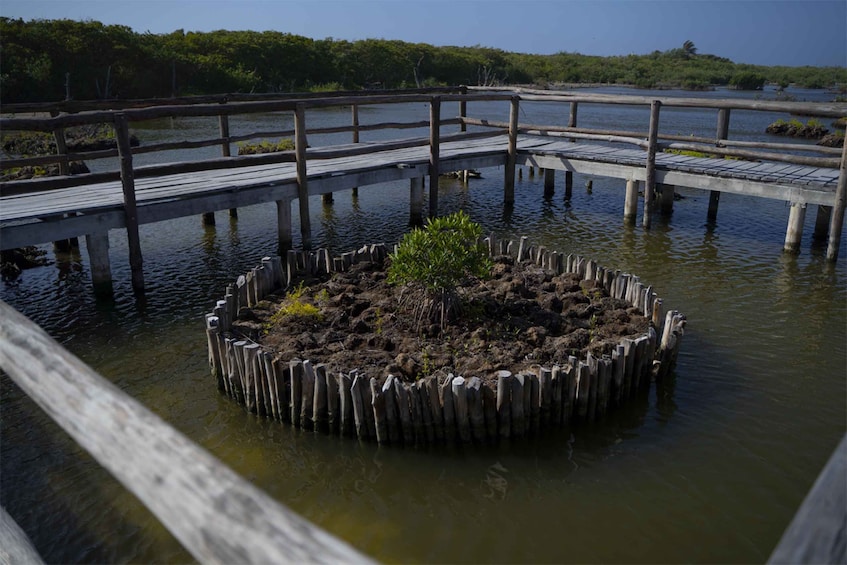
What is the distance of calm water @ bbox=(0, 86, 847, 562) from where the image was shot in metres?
5.97

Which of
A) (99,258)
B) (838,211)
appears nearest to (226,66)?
(99,258)

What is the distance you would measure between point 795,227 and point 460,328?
8429mm

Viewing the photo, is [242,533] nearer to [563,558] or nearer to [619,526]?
[563,558]

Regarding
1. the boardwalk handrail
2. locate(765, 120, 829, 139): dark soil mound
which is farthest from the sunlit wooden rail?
locate(765, 120, 829, 139): dark soil mound

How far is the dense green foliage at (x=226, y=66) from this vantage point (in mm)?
39500

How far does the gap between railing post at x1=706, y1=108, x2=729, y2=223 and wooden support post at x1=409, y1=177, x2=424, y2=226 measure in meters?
6.64

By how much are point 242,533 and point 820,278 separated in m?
13.0

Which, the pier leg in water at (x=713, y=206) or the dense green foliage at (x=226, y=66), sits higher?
the dense green foliage at (x=226, y=66)

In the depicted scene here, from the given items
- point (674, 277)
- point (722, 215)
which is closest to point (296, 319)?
point (674, 277)

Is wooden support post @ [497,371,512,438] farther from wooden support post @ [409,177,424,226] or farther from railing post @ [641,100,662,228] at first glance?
railing post @ [641,100,662,228]

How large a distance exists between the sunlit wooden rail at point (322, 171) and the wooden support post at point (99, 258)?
2 cm

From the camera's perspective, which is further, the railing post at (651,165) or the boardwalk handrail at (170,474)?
the railing post at (651,165)

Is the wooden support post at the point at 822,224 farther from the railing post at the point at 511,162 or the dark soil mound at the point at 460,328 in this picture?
the dark soil mound at the point at 460,328

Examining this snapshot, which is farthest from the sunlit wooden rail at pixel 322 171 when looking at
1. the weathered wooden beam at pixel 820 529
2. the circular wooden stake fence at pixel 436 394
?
the weathered wooden beam at pixel 820 529
